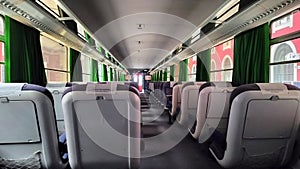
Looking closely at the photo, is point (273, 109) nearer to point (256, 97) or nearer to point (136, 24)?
point (256, 97)

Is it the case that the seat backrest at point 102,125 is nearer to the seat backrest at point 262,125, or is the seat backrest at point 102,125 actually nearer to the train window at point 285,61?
the seat backrest at point 262,125

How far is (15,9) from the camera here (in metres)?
3.26

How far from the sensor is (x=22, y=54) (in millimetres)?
4371

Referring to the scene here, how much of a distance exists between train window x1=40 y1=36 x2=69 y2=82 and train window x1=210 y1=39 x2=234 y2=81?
456cm

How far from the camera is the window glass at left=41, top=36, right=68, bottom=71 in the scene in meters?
5.80

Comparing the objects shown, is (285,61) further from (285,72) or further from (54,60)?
(54,60)

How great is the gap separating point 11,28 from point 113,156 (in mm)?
3050

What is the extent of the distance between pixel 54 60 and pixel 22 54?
6.99 ft

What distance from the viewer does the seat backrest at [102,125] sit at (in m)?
2.04

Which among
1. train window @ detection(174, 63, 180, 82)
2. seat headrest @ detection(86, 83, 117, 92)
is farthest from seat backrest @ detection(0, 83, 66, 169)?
train window @ detection(174, 63, 180, 82)

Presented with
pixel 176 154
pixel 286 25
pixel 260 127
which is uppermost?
pixel 286 25

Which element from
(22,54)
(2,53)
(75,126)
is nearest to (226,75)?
(22,54)

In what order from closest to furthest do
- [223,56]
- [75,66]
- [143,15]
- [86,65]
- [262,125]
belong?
1. [262,125]
2. [143,15]
3. [223,56]
4. [75,66]
5. [86,65]

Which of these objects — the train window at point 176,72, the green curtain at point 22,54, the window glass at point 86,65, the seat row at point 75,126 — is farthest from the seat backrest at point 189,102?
the train window at point 176,72
